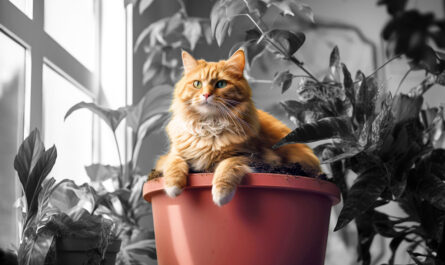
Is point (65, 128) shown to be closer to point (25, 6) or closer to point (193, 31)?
point (25, 6)

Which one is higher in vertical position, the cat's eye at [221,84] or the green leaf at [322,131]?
the cat's eye at [221,84]

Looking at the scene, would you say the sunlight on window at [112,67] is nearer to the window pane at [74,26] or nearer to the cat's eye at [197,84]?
the window pane at [74,26]

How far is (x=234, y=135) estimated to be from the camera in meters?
1.00

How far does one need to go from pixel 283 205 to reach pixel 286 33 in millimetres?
619

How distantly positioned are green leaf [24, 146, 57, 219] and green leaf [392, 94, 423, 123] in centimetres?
106

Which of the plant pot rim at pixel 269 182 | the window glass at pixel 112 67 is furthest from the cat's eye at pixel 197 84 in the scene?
the window glass at pixel 112 67

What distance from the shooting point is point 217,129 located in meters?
1.02

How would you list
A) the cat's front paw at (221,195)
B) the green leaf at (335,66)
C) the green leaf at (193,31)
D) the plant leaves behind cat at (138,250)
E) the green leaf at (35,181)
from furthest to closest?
the green leaf at (193,31), the green leaf at (335,66), the plant leaves behind cat at (138,250), the green leaf at (35,181), the cat's front paw at (221,195)

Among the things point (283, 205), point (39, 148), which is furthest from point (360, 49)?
point (39, 148)

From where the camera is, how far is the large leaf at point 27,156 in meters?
0.99

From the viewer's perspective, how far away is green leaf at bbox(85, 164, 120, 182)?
4.95 feet

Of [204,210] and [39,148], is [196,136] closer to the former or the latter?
[204,210]

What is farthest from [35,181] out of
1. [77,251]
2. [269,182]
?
[269,182]

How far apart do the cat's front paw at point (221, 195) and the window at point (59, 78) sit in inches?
20.7
